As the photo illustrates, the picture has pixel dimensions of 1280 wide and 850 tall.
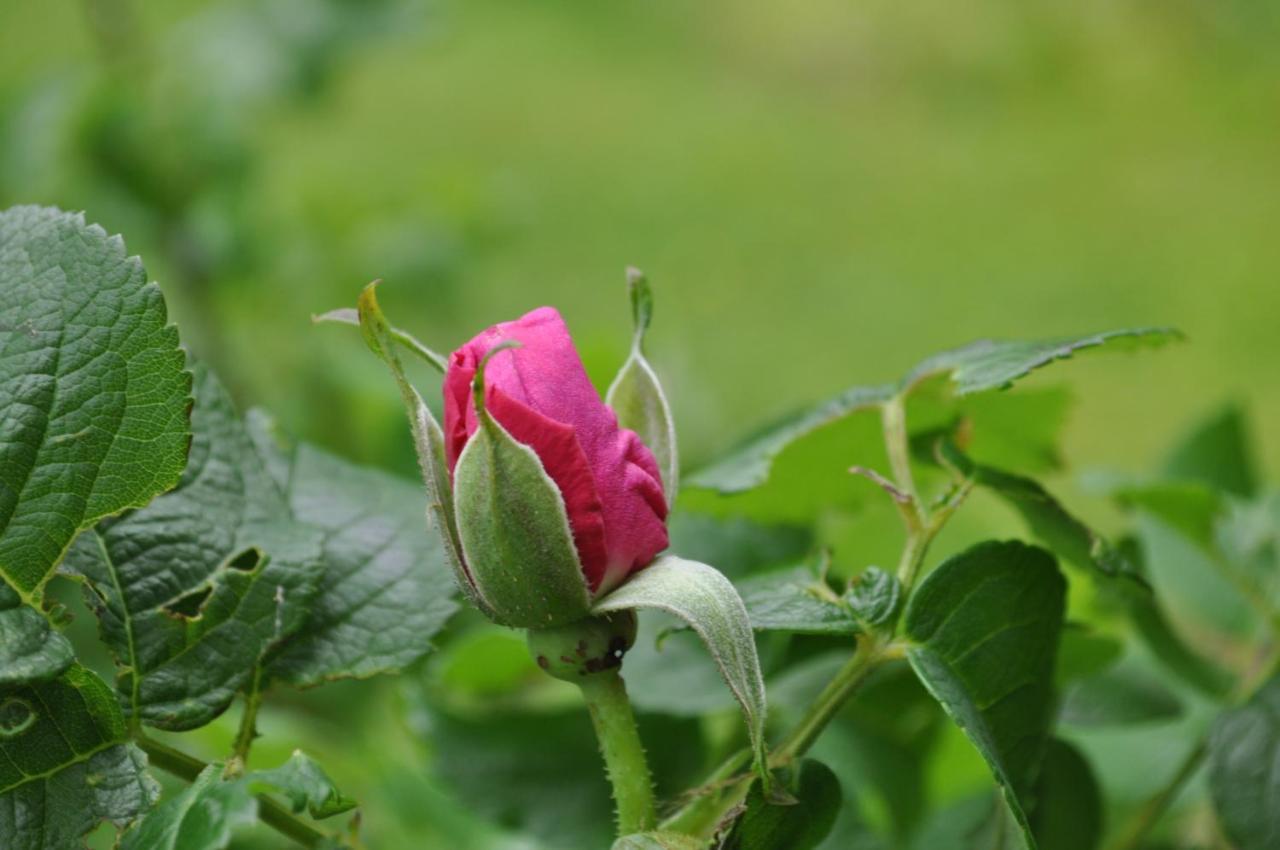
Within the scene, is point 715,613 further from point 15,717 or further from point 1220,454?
point 1220,454

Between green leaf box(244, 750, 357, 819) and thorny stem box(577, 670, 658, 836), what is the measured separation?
0.06 m

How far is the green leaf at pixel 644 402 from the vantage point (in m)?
0.32

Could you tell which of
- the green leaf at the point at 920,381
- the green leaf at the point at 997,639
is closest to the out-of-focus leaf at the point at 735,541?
the green leaf at the point at 920,381

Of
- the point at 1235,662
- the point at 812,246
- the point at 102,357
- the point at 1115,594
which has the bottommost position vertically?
the point at 812,246

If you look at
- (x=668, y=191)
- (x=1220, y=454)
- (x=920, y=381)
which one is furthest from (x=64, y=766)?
(x=668, y=191)

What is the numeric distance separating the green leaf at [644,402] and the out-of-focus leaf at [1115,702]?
21 cm

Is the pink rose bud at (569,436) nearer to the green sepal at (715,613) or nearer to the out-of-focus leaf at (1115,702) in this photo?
the green sepal at (715,613)

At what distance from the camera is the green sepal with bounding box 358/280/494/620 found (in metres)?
0.29

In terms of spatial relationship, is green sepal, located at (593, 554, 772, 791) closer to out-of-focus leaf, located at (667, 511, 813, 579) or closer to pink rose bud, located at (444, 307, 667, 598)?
pink rose bud, located at (444, 307, 667, 598)

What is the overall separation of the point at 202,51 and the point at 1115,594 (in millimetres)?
934

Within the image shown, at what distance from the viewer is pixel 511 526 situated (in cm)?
28

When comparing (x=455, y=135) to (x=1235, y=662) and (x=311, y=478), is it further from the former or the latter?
(x=311, y=478)

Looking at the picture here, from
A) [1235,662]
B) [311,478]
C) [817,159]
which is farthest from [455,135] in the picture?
[311,478]

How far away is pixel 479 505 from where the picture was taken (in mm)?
281
